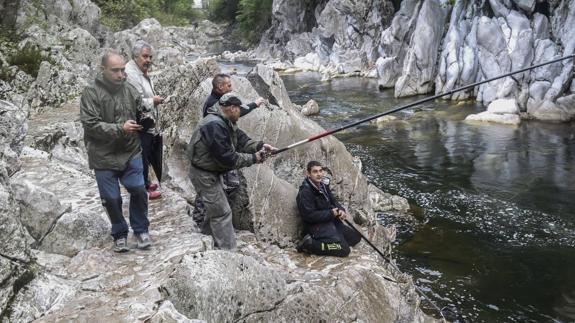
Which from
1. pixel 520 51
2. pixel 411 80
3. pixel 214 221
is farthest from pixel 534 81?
pixel 214 221

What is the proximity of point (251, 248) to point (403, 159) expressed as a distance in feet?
42.8

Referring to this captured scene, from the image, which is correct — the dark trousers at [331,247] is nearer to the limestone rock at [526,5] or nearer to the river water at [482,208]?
the river water at [482,208]

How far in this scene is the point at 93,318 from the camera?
190 inches

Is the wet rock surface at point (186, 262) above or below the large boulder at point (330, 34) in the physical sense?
below

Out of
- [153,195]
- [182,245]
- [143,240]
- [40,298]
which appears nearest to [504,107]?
[153,195]

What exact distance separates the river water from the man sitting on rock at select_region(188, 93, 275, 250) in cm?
470

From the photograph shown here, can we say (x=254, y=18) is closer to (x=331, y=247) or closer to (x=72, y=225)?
(x=331, y=247)

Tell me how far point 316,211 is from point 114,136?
11.7ft

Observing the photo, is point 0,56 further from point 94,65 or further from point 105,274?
point 105,274

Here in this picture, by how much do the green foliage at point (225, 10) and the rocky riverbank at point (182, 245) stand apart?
8295 cm

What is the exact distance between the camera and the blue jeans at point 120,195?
616 cm

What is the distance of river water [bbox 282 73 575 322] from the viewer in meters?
9.92

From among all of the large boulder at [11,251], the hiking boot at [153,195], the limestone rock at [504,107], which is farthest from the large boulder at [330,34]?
the large boulder at [11,251]

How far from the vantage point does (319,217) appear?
8141 mm
